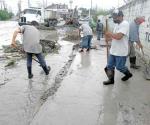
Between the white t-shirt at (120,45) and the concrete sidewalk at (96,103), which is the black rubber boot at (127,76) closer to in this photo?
the concrete sidewalk at (96,103)

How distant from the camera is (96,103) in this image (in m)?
7.54

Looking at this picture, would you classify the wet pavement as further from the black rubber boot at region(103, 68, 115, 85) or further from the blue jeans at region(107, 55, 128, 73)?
the blue jeans at region(107, 55, 128, 73)

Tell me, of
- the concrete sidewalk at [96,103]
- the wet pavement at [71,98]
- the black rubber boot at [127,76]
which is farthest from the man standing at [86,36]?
the black rubber boot at [127,76]

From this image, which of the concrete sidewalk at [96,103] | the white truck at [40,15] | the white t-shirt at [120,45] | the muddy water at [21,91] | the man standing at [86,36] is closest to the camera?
the concrete sidewalk at [96,103]

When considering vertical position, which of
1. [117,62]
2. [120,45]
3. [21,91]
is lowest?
[21,91]

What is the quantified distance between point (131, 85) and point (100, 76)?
4.76 ft

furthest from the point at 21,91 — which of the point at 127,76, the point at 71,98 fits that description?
the point at 127,76

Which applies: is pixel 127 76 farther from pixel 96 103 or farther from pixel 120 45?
pixel 96 103

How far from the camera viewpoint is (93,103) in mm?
7543

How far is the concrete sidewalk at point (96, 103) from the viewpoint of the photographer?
6.46 meters

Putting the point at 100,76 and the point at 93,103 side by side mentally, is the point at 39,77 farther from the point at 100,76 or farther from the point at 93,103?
the point at 93,103

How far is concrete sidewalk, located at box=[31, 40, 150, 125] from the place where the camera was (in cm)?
646

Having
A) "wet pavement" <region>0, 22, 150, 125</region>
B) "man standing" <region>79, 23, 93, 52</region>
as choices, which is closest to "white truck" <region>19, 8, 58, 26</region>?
"man standing" <region>79, 23, 93, 52</region>

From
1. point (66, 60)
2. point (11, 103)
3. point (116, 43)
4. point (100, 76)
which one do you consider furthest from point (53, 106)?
point (66, 60)
